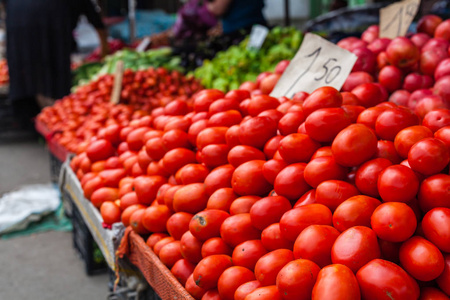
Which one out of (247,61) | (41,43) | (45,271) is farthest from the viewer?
(41,43)

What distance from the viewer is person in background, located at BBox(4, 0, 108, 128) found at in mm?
6047

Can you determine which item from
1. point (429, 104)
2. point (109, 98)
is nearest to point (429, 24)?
point (429, 104)

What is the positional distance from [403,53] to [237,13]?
13.1 feet

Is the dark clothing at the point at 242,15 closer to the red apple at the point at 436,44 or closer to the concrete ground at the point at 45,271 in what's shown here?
the concrete ground at the point at 45,271

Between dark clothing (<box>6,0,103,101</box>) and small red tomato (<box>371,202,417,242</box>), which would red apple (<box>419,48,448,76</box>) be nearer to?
small red tomato (<box>371,202,417,242</box>)

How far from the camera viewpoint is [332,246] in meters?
1.13

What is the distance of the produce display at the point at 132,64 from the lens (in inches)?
243

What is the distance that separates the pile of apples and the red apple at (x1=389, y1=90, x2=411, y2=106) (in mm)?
2273

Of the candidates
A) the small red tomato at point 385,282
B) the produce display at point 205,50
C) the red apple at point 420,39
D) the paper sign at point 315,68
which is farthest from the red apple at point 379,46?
the produce display at point 205,50

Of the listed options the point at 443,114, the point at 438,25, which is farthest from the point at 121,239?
the point at 438,25

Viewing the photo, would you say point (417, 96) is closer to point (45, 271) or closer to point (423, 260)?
point (423, 260)

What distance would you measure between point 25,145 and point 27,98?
0.80 meters

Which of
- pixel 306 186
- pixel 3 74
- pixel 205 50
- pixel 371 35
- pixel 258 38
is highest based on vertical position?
pixel 371 35

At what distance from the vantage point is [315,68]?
2152mm
